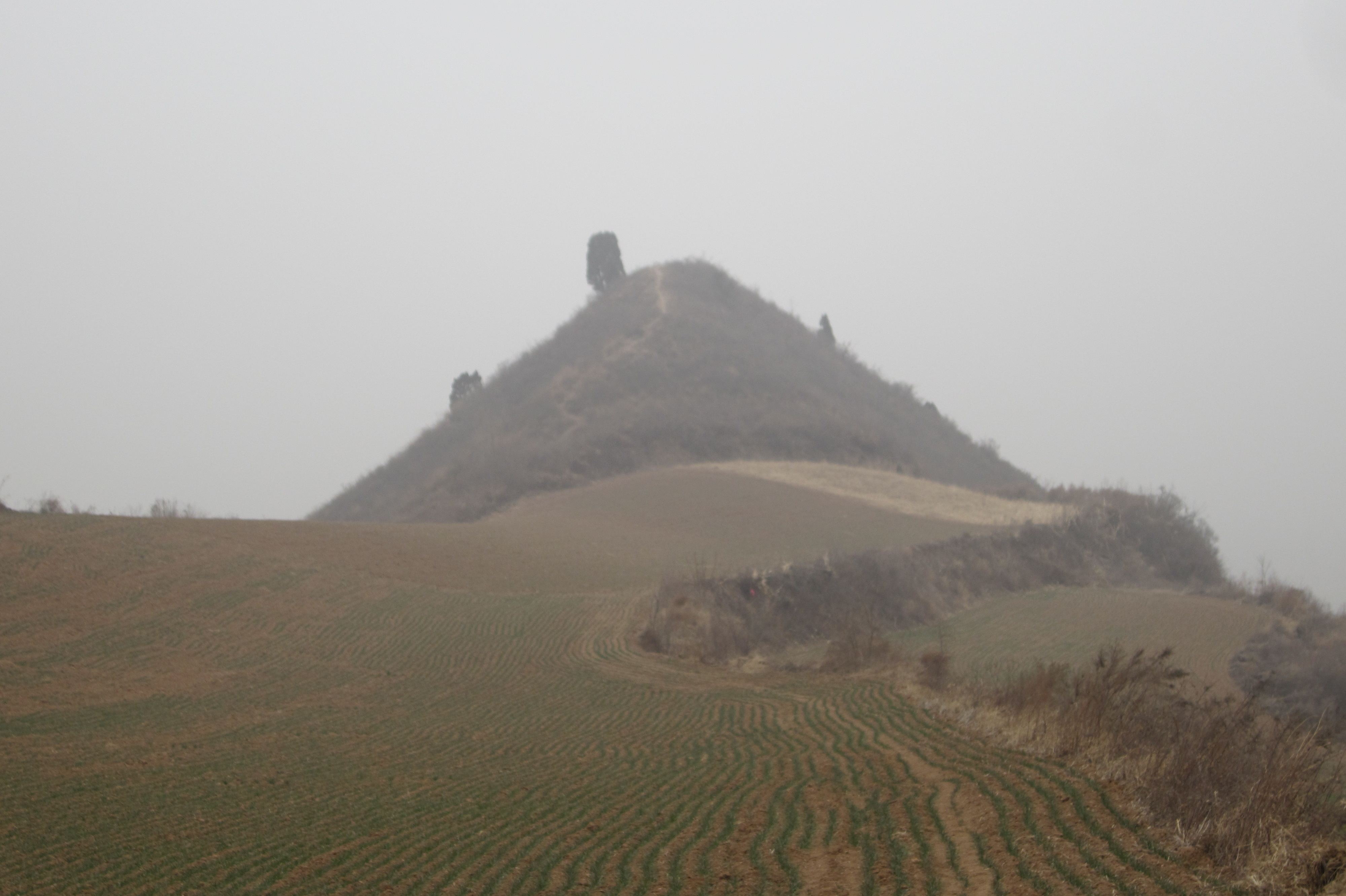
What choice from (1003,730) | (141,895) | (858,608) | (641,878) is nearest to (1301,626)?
(858,608)

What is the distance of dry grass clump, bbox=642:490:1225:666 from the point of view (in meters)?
25.5

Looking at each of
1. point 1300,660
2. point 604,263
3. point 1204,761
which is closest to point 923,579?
point 1300,660

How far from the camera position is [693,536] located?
1531 inches

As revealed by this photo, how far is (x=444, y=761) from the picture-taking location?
12617 millimetres

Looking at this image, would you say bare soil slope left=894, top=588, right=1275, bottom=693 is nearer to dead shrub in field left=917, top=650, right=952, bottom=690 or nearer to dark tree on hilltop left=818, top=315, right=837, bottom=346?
dead shrub in field left=917, top=650, right=952, bottom=690

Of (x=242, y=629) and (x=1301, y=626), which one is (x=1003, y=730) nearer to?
(x=242, y=629)

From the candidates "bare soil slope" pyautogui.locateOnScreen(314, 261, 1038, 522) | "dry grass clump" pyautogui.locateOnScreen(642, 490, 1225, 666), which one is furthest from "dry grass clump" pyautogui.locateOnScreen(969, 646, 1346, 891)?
"bare soil slope" pyautogui.locateOnScreen(314, 261, 1038, 522)

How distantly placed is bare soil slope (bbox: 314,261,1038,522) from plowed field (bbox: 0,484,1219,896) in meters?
24.1

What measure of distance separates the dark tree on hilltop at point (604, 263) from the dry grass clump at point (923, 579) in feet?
165

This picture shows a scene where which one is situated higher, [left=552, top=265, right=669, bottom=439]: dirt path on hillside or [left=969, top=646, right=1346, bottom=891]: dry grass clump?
[left=552, top=265, right=669, bottom=439]: dirt path on hillside

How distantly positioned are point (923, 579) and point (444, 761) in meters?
22.8

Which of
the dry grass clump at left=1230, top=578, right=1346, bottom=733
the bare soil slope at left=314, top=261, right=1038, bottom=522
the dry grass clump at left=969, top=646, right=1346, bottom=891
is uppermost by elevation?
the bare soil slope at left=314, top=261, right=1038, bottom=522

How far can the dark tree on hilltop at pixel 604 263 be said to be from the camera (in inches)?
3319

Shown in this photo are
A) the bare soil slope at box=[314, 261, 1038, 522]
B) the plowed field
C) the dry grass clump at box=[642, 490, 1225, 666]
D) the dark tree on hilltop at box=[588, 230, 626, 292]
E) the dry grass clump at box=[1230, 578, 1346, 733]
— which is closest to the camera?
the plowed field
